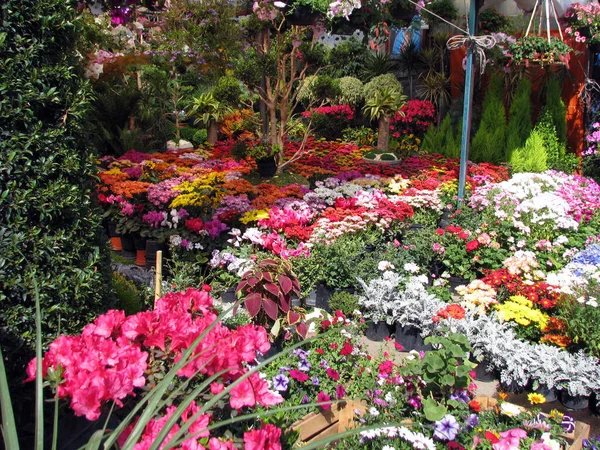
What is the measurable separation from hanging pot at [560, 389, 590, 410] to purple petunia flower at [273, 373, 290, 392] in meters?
1.76

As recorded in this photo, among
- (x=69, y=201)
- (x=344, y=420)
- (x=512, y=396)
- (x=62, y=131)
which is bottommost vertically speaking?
(x=512, y=396)

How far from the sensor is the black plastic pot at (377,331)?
12.8 ft

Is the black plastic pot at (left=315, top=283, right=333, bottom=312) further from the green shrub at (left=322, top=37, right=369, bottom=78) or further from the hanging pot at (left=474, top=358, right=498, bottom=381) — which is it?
the green shrub at (left=322, top=37, right=369, bottom=78)

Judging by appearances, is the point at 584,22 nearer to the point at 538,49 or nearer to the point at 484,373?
the point at 538,49

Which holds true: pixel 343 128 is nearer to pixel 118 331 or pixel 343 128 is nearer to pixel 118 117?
pixel 118 117

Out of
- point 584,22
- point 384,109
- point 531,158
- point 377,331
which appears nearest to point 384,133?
point 384,109

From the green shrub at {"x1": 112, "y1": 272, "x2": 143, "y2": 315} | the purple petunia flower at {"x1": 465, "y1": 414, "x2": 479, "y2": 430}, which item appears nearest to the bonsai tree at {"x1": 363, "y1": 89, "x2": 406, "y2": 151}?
the green shrub at {"x1": 112, "y1": 272, "x2": 143, "y2": 315}

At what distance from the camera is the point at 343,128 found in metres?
10.8

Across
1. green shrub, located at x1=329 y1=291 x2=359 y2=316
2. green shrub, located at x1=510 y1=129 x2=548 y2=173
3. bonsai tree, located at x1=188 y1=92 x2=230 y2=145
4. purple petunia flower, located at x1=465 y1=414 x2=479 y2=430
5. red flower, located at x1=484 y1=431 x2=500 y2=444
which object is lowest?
green shrub, located at x1=329 y1=291 x2=359 y2=316

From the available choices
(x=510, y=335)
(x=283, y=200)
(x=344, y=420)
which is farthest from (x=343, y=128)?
(x=344, y=420)

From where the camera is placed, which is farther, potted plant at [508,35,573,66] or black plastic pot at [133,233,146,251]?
potted plant at [508,35,573,66]

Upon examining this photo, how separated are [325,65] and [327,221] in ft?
8.35

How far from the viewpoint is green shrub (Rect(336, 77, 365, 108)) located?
1092cm

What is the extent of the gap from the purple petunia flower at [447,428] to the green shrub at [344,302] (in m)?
1.68
